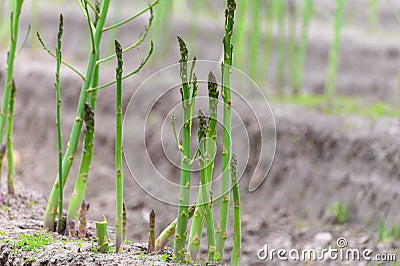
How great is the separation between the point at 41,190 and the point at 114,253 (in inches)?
70.2

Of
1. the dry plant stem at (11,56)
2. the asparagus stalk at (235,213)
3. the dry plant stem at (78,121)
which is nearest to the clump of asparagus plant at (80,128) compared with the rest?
the dry plant stem at (78,121)

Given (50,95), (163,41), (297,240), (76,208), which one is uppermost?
(163,41)

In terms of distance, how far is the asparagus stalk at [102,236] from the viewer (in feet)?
6.10

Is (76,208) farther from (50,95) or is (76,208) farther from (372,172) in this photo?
(50,95)

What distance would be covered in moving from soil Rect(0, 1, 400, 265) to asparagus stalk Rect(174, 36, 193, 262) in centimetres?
7

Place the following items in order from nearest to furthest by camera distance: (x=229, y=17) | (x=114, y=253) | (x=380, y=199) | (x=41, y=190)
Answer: (x=229, y=17) < (x=114, y=253) < (x=380, y=199) < (x=41, y=190)

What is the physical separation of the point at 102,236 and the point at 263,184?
6.58 ft

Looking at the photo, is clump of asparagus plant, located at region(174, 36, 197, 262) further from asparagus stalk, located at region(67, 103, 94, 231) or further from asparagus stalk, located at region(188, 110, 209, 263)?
asparagus stalk, located at region(67, 103, 94, 231)

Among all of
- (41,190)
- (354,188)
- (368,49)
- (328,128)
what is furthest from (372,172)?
(368,49)

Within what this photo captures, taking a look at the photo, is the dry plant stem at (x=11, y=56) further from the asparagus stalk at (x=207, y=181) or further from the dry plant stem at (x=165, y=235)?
the asparagus stalk at (x=207, y=181)

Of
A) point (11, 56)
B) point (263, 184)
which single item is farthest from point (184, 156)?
point (263, 184)

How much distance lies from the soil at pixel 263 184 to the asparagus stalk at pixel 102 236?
31 millimetres

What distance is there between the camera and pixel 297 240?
124 inches

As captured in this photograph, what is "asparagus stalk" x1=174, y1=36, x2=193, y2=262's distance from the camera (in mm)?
1761
